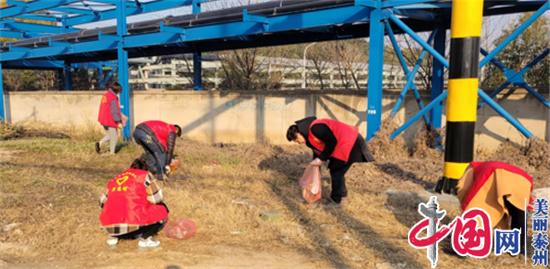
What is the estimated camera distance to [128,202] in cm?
430

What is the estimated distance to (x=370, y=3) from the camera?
7.55 m

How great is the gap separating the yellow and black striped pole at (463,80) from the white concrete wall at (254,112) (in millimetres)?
3468

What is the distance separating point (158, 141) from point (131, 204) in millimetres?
2174

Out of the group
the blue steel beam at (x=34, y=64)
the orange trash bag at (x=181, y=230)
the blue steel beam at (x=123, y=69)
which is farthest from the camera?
the blue steel beam at (x=34, y=64)

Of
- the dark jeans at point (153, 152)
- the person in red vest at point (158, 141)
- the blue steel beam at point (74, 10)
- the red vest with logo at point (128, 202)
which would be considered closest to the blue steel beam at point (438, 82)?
the person in red vest at point (158, 141)

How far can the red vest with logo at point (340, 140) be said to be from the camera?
17.9 feet

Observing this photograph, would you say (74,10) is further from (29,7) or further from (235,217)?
(235,217)

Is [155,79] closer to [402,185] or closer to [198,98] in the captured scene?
[198,98]

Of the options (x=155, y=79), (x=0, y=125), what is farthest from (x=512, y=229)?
(x=155, y=79)

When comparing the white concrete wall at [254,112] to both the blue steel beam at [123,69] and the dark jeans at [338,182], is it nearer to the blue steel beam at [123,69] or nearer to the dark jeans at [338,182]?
the blue steel beam at [123,69]

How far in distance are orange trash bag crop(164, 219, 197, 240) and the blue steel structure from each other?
14.0ft

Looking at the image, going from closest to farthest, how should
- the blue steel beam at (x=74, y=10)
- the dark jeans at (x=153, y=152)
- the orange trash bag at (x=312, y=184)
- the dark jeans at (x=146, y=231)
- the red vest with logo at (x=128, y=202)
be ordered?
the red vest with logo at (x=128, y=202) < the dark jeans at (x=146, y=231) < the orange trash bag at (x=312, y=184) < the dark jeans at (x=153, y=152) < the blue steel beam at (x=74, y=10)

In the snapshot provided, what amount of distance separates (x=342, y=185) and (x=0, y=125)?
11.7 metres

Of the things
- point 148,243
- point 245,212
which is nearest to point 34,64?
point 245,212
